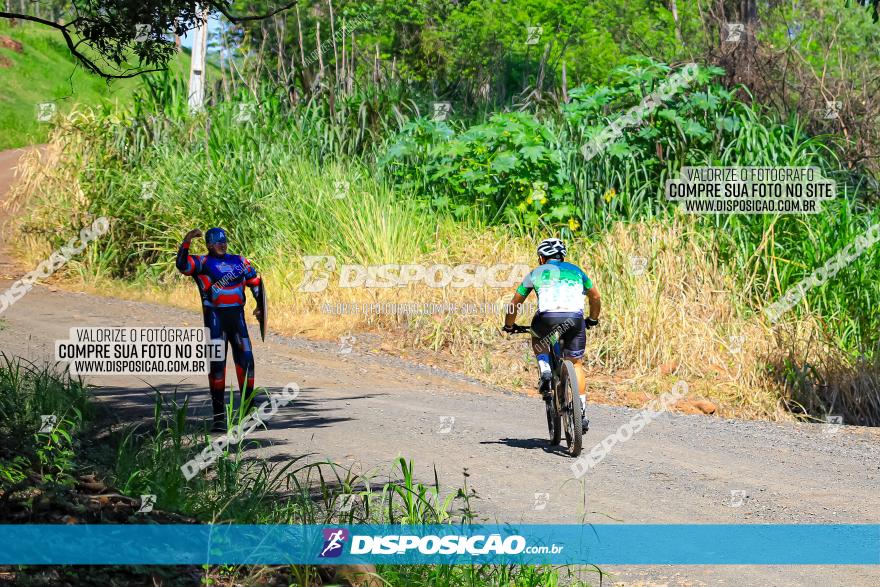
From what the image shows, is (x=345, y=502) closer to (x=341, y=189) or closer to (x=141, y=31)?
(x=141, y=31)

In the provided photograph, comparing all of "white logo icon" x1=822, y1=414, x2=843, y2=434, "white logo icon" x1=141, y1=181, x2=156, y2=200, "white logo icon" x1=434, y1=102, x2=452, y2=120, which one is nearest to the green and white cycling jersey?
"white logo icon" x1=822, y1=414, x2=843, y2=434

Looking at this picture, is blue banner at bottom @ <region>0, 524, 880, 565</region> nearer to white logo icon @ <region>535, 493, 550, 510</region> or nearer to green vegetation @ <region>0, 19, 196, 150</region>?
white logo icon @ <region>535, 493, 550, 510</region>

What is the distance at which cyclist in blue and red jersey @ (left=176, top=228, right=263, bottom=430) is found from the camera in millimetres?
8945

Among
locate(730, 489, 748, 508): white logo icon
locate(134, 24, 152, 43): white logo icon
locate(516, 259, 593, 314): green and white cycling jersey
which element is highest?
locate(134, 24, 152, 43): white logo icon

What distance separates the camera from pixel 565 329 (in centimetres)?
864

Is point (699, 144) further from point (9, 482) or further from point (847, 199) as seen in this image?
point (9, 482)

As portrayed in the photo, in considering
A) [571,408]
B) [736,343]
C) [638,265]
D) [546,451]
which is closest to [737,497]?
[571,408]

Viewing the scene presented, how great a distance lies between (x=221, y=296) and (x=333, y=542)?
13.1ft

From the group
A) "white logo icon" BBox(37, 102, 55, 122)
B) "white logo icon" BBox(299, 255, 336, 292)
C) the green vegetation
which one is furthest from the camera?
the green vegetation

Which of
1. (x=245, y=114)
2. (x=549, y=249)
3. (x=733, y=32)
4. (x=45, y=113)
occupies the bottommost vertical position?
(x=549, y=249)

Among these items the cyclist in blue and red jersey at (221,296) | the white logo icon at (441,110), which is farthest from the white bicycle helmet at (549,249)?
the white logo icon at (441,110)

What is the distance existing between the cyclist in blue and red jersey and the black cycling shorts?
2375 mm

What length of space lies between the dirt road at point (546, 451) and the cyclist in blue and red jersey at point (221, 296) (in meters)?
0.55

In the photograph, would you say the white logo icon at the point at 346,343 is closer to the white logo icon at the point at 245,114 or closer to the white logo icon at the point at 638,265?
the white logo icon at the point at 638,265
